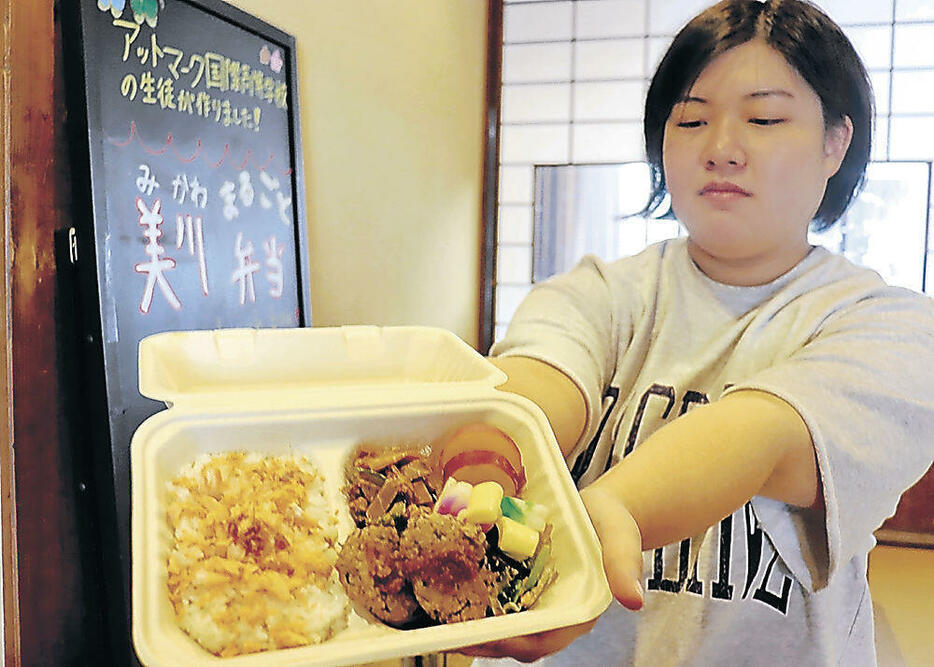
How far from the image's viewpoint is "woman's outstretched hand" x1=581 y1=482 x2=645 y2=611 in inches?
19.2

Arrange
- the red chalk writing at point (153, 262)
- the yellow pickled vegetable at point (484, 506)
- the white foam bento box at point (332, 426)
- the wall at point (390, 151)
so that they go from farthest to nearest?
the wall at point (390, 151) < the red chalk writing at point (153, 262) < the yellow pickled vegetable at point (484, 506) < the white foam bento box at point (332, 426)

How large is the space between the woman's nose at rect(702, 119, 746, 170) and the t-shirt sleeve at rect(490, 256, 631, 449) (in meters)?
0.19

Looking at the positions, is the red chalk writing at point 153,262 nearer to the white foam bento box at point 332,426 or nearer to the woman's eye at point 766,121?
the white foam bento box at point 332,426

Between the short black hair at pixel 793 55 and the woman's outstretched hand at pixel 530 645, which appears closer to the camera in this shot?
the woman's outstretched hand at pixel 530 645

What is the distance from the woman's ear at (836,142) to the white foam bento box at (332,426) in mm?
416

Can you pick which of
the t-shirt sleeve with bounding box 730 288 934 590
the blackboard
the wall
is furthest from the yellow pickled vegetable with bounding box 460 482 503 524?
the wall

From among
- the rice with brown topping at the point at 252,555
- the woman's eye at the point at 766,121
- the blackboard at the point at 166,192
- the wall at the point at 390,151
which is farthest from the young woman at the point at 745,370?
the wall at the point at 390,151

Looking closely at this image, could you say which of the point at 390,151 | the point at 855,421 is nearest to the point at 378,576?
the point at 855,421

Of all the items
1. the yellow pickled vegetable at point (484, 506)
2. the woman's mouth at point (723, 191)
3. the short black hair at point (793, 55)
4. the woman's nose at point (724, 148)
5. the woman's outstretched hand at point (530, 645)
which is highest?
the short black hair at point (793, 55)

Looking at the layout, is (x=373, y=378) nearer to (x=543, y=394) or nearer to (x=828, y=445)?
(x=543, y=394)

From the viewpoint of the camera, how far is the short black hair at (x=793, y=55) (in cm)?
75

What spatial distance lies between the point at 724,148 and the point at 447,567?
488 mm

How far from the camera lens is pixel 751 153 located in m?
0.74

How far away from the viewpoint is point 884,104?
2.80 meters
